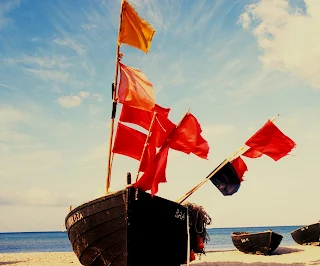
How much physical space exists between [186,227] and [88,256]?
10.1 ft

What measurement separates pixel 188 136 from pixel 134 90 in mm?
2222

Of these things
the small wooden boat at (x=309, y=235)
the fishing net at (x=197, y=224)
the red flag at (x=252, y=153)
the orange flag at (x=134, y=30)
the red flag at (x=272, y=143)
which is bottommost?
the small wooden boat at (x=309, y=235)

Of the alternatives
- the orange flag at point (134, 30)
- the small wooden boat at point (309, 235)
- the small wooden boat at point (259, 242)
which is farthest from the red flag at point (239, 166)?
the small wooden boat at point (309, 235)

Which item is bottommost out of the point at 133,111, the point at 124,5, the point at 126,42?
the point at 133,111

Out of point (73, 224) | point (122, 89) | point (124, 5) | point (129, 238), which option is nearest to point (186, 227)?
point (129, 238)

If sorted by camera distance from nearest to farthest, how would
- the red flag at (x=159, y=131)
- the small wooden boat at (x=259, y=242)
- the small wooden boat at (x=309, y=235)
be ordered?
1. the red flag at (x=159, y=131)
2. the small wooden boat at (x=259, y=242)
3. the small wooden boat at (x=309, y=235)

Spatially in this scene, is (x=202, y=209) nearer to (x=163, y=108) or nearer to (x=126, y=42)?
(x=163, y=108)

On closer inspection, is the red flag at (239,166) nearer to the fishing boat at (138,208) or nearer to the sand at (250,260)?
the fishing boat at (138,208)

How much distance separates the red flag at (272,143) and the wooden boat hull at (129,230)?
369 cm

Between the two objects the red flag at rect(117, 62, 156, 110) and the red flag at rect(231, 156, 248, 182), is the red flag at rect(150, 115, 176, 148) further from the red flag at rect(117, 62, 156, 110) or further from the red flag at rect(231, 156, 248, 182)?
the red flag at rect(231, 156, 248, 182)

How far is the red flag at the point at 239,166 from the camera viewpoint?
42.6ft

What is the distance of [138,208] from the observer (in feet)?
30.1

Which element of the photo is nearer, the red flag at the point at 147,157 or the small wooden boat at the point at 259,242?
the red flag at the point at 147,157

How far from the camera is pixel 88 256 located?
10328 mm
